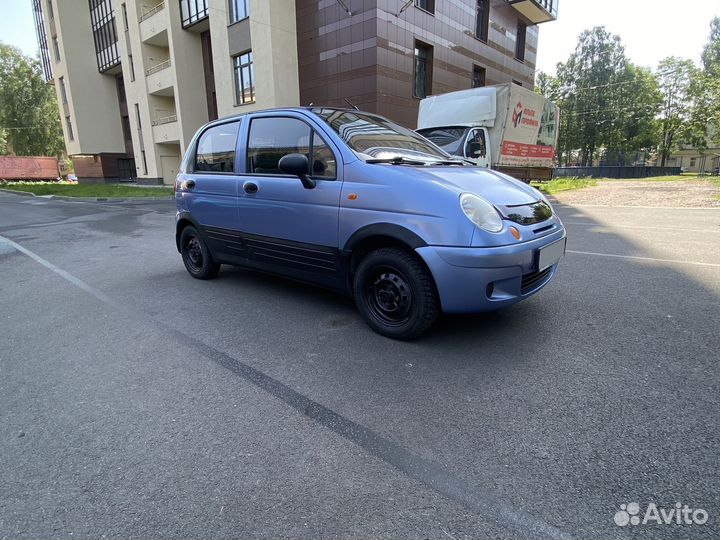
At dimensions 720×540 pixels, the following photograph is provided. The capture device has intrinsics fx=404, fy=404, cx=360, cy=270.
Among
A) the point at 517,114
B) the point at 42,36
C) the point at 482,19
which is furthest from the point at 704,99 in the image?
the point at 42,36

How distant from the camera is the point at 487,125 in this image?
12.2m

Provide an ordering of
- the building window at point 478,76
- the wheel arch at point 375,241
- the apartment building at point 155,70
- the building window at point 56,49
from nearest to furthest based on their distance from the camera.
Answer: the wheel arch at point 375,241, the apartment building at point 155,70, the building window at point 478,76, the building window at point 56,49

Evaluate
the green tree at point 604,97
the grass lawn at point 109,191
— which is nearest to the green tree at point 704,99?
the green tree at point 604,97

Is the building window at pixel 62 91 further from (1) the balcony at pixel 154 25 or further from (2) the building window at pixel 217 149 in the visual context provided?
(2) the building window at pixel 217 149

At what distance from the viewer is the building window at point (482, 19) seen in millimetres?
24422

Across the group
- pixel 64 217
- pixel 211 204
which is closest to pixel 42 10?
pixel 64 217

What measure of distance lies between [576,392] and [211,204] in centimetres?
397

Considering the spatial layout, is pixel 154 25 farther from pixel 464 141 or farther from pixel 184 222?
pixel 184 222

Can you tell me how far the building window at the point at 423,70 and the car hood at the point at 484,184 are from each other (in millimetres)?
18392

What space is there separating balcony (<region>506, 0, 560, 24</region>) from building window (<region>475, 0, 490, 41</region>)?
275 centimetres

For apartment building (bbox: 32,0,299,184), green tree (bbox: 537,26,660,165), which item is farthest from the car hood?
green tree (bbox: 537,26,660,165)

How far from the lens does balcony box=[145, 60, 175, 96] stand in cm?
2569

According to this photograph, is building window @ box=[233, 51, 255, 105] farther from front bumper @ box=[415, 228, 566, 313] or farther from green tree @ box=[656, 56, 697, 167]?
green tree @ box=[656, 56, 697, 167]

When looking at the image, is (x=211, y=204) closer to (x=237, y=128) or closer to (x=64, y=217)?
(x=237, y=128)
